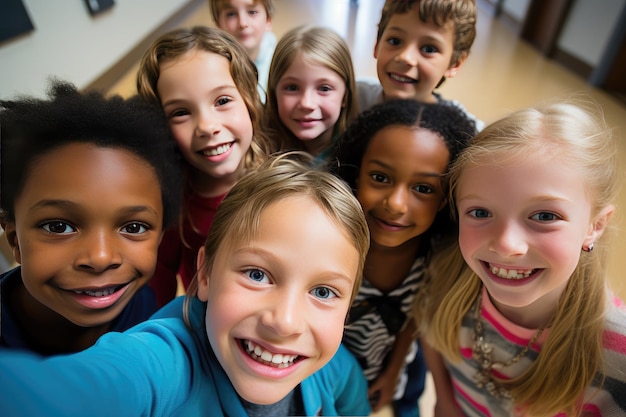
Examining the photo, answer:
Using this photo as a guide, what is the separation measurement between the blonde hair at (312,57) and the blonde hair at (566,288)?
191mm

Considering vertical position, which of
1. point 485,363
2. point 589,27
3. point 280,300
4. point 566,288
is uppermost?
point 589,27

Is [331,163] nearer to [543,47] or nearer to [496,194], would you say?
[496,194]

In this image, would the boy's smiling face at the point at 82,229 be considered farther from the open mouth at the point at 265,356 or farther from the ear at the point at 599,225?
the ear at the point at 599,225

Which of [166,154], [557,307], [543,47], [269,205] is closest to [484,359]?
[557,307]

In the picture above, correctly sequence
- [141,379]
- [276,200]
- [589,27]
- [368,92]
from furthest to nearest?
[589,27] → [368,92] → [276,200] → [141,379]

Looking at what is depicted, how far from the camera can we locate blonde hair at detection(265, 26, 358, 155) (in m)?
0.50

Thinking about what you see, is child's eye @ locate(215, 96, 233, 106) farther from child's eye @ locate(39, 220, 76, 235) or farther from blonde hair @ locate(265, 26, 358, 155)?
child's eye @ locate(39, 220, 76, 235)

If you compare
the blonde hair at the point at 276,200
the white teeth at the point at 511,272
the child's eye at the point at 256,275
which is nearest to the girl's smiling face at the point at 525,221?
the white teeth at the point at 511,272

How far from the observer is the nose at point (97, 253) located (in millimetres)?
316

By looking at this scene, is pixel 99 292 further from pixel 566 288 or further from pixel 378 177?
pixel 566 288

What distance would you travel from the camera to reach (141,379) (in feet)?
1.00

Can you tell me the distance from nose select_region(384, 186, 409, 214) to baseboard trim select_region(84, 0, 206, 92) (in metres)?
0.32

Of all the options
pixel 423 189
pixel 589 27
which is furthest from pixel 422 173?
pixel 589 27

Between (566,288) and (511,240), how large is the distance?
0.19 meters
